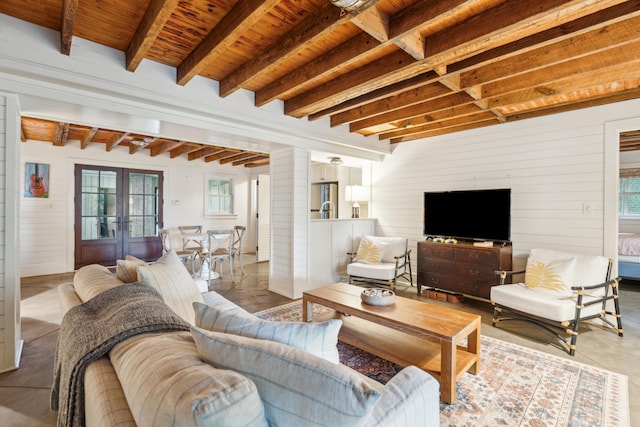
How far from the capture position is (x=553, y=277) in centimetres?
321

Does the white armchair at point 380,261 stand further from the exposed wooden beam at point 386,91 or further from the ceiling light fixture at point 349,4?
the ceiling light fixture at point 349,4

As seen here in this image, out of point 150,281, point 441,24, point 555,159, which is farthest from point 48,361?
point 555,159

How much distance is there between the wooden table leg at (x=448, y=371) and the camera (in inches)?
76.6

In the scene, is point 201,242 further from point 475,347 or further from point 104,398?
point 104,398

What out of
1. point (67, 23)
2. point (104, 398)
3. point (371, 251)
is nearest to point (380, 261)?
point (371, 251)

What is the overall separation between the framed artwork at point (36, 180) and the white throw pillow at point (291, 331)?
6477 millimetres

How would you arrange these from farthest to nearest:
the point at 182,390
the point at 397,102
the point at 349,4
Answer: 1. the point at 397,102
2. the point at 349,4
3. the point at 182,390

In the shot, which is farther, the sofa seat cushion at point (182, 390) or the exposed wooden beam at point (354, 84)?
the exposed wooden beam at point (354, 84)

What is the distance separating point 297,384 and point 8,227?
9.35 ft

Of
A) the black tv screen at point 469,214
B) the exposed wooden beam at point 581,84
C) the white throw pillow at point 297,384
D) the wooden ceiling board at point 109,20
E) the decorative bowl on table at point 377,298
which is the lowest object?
the decorative bowl on table at point 377,298

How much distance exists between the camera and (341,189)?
23.0ft

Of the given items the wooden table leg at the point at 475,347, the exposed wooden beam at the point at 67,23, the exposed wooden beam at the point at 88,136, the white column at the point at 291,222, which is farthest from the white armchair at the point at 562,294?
the exposed wooden beam at the point at 88,136

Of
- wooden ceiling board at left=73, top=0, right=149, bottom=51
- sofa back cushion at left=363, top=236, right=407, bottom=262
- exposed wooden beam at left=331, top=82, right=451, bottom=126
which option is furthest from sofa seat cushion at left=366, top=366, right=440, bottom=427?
sofa back cushion at left=363, top=236, right=407, bottom=262

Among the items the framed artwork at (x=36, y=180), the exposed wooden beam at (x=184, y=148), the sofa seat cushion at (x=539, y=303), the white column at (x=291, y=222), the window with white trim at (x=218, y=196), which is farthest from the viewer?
the window with white trim at (x=218, y=196)
